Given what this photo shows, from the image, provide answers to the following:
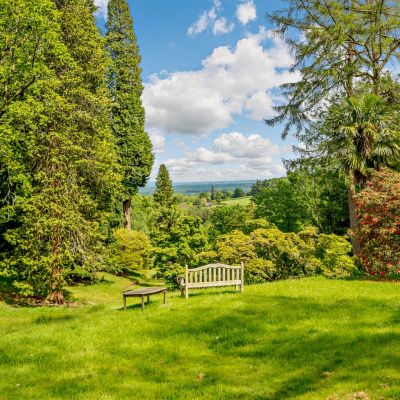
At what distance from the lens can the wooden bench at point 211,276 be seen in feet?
41.6

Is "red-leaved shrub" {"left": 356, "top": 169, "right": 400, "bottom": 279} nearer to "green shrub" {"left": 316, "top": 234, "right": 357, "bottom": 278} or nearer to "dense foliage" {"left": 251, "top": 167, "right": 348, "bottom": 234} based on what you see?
"green shrub" {"left": 316, "top": 234, "right": 357, "bottom": 278}

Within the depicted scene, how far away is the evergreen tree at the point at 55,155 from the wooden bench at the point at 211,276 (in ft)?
27.4

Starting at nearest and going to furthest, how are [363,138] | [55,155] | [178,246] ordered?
1. [55,155]
2. [363,138]
3. [178,246]

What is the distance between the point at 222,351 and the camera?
325 inches

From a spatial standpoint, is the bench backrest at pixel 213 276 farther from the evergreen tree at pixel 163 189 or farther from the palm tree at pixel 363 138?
the evergreen tree at pixel 163 189

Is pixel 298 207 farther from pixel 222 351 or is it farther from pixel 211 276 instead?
pixel 222 351

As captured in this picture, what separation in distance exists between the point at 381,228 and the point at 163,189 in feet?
153

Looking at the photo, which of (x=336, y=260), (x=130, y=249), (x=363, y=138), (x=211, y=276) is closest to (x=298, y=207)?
(x=130, y=249)

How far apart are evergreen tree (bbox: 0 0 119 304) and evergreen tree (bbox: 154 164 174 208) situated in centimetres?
3706

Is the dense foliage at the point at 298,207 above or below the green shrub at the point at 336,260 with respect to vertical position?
above

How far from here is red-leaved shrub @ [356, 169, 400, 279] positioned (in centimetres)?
1516

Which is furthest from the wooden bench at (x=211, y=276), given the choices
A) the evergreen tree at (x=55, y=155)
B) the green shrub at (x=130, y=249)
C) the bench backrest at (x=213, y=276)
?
the green shrub at (x=130, y=249)

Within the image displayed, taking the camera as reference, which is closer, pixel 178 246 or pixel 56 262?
pixel 56 262

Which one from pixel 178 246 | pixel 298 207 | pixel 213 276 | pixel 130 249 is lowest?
pixel 130 249
